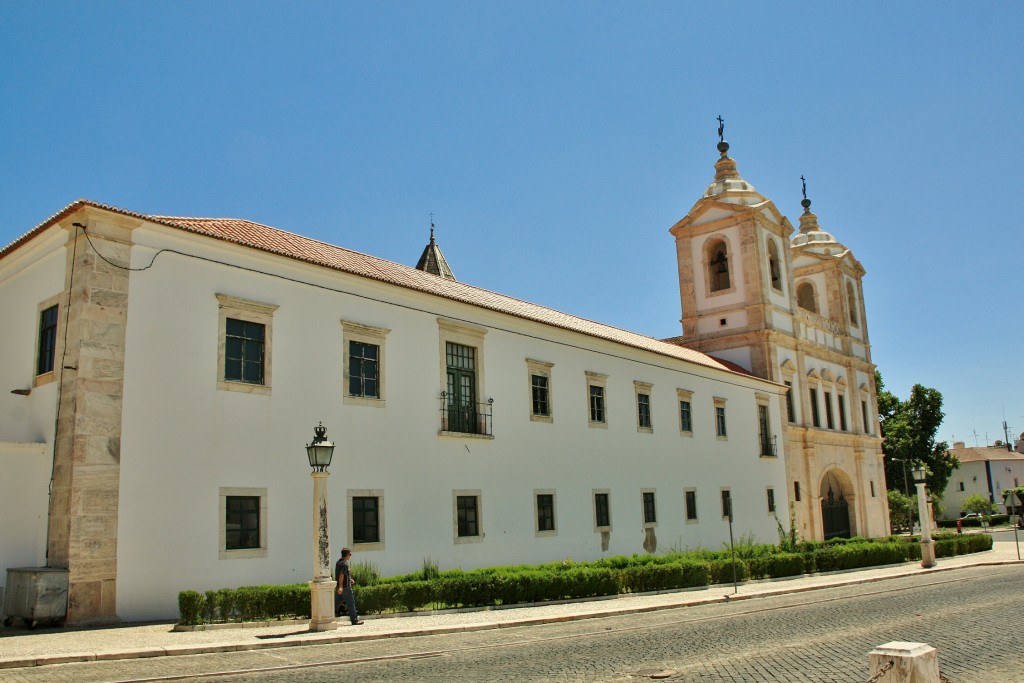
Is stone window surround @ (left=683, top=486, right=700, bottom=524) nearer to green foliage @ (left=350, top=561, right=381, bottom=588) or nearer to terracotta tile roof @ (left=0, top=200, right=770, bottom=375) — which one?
terracotta tile roof @ (left=0, top=200, right=770, bottom=375)

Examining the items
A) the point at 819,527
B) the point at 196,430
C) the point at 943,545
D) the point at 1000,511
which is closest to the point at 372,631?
the point at 196,430

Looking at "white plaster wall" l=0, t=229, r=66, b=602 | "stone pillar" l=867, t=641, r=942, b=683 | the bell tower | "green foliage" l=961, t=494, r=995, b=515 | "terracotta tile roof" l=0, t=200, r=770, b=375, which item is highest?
the bell tower

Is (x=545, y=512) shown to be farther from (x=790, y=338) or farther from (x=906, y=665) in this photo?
(x=790, y=338)

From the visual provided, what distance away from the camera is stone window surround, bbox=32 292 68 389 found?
608 inches

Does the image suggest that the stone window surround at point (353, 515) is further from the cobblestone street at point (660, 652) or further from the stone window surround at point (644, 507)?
the stone window surround at point (644, 507)

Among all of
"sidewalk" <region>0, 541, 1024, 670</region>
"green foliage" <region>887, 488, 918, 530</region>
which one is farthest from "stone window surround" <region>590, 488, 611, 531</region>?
"green foliage" <region>887, 488, 918, 530</region>

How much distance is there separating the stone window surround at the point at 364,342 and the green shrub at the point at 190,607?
6157 millimetres

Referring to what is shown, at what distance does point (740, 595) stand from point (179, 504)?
12.0 m

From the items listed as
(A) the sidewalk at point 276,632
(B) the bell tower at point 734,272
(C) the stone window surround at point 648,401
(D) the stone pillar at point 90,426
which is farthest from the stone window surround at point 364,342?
(B) the bell tower at point 734,272

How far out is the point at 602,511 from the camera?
1032 inches

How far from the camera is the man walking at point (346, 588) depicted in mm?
14086

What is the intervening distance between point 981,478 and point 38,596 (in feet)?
318

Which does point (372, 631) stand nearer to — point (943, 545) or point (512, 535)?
point (512, 535)

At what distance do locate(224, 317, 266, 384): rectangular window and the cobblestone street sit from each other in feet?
22.2
